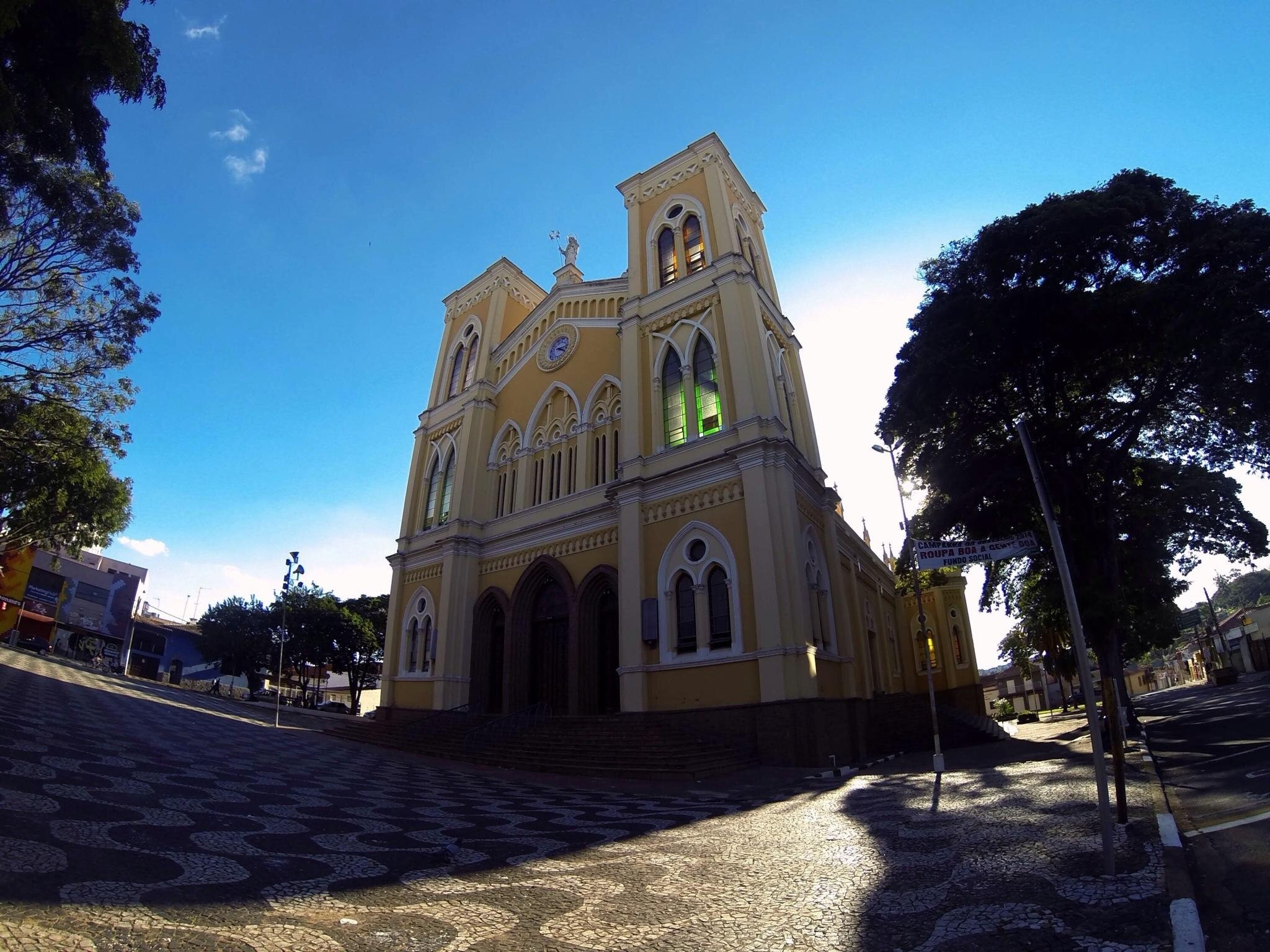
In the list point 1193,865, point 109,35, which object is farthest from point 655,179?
point 1193,865

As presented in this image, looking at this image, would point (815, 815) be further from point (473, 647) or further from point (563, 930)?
point (473, 647)

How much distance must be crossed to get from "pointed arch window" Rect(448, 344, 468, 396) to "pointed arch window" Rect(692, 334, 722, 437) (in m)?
13.0

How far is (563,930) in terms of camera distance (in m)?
3.81

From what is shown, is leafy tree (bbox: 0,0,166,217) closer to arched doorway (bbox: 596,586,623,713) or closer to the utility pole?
the utility pole

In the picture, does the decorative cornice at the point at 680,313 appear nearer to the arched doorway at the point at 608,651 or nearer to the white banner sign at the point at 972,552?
the arched doorway at the point at 608,651

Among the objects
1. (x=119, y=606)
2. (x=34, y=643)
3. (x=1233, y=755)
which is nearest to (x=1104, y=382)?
(x=1233, y=755)

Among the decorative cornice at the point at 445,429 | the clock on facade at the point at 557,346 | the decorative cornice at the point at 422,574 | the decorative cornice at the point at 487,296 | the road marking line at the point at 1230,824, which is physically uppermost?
the decorative cornice at the point at 487,296

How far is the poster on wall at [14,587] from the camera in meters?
49.1

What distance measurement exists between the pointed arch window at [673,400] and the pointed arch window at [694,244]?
3332 mm

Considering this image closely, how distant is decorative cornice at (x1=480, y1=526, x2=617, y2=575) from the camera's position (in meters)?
20.4

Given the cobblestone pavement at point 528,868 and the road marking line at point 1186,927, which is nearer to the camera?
the road marking line at point 1186,927

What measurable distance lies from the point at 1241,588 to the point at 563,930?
126m

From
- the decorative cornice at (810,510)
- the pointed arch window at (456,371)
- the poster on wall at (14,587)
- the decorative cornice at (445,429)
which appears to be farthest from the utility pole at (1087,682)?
the poster on wall at (14,587)

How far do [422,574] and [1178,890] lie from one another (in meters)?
24.6
